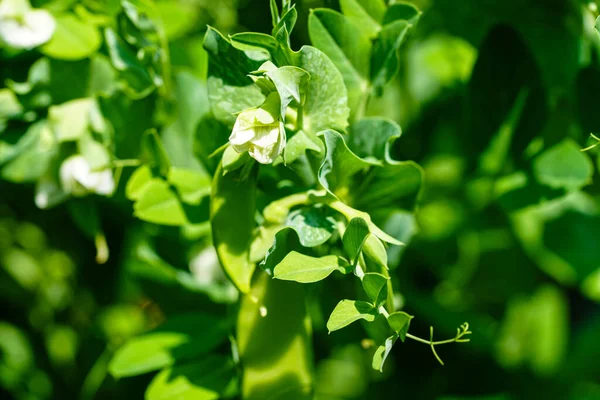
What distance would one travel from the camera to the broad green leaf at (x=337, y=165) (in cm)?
49

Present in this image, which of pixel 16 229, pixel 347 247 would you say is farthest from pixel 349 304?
pixel 16 229

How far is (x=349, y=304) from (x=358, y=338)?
17.0 inches

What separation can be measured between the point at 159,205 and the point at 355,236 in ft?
0.75

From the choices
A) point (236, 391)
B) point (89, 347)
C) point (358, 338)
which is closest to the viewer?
point (236, 391)

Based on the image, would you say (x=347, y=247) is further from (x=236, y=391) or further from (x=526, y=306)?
(x=526, y=306)

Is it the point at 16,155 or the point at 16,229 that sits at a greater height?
the point at 16,155

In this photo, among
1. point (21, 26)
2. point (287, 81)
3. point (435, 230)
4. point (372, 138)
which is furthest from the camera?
point (435, 230)

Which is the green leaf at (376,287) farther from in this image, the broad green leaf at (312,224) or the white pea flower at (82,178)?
the white pea flower at (82,178)

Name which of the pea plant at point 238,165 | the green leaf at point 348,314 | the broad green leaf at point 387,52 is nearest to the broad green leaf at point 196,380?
the pea plant at point 238,165

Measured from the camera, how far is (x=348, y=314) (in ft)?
1.53

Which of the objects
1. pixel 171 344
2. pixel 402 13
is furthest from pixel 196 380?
pixel 402 13

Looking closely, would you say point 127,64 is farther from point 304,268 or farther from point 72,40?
point 304,268

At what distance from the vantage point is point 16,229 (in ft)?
3.39

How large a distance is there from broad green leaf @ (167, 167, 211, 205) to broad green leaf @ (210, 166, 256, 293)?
112mm
